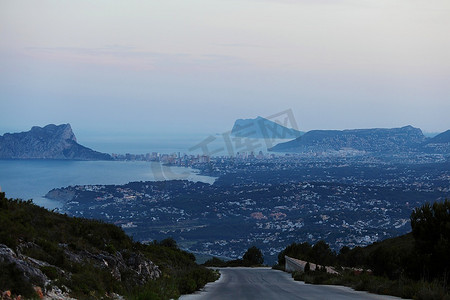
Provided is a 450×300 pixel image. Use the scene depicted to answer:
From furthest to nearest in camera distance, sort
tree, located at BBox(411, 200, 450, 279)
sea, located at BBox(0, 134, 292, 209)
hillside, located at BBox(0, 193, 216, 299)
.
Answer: sea, located at BBox(0, 134, 292, 209) → tree, located at BBox(411, 200, 450, 279) → hillside, located at BBox(0, 193, 216, 299)

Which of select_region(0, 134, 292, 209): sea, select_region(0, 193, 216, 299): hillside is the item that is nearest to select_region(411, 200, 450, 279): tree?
select_region(0, 193, 216, 299): hillside

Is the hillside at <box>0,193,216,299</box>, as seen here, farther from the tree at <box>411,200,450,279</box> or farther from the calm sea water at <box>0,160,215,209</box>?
the calm sea water at <box>0,160,215,209</box>

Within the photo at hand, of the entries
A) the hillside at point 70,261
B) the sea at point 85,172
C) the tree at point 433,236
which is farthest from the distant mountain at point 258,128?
the hillside at point 70,261

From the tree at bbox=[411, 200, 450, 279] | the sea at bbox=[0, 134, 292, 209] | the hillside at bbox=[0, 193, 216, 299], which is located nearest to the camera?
the hillside at bbox=[0, 193, 216, 299]

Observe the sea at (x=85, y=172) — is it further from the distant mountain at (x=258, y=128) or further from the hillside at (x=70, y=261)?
the hillside at (x=70, y=261)

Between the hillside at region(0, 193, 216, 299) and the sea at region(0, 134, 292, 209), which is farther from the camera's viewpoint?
the sea at region(0, 134, 292, 209)

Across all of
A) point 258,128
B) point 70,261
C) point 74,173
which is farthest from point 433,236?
point 74,173

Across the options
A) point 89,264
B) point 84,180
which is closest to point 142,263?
point 89,264
